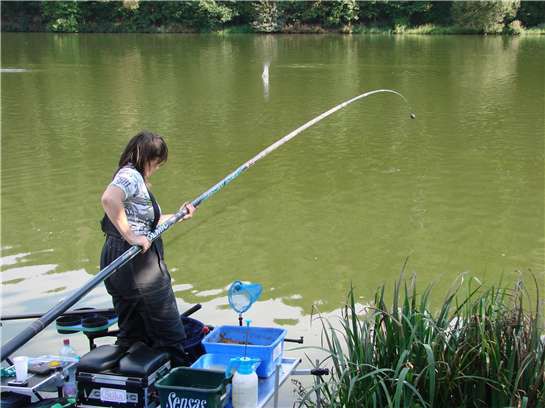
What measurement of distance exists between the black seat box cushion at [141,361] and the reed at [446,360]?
27.9 inches

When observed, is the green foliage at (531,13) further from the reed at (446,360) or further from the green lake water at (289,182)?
the reed at (446,360)

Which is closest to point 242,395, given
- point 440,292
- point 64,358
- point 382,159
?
point 64,358

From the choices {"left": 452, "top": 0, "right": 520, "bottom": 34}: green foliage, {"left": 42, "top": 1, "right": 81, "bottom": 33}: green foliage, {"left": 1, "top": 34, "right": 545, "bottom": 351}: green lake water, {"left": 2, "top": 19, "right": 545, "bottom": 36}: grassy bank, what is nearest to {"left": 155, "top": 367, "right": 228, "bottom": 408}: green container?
{"left": 1, "top": 34, "right": 545, "bottom": 351}: green lake water

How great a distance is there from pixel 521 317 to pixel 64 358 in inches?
87.6

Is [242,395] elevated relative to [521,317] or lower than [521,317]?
lower

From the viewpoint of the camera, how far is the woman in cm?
324

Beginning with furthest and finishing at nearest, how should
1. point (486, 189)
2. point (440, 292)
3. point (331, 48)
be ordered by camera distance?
point (331, 48), point (486, 189), point (440, 292)

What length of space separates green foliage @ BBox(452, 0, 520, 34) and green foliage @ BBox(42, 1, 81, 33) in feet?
70.0

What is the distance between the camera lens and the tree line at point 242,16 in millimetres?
40094

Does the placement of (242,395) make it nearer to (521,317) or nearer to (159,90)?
(521,317)

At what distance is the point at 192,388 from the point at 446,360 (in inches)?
38.9

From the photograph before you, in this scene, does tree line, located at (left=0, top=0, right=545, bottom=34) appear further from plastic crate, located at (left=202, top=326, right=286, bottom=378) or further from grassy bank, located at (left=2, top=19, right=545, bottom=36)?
plastic crate, located at (left=202, top=326, right=286, bottom=378)

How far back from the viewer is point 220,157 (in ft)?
31.9

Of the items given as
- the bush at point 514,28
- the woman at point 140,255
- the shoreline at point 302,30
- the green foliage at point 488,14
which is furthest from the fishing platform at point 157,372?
the shoreline at point 302,30
